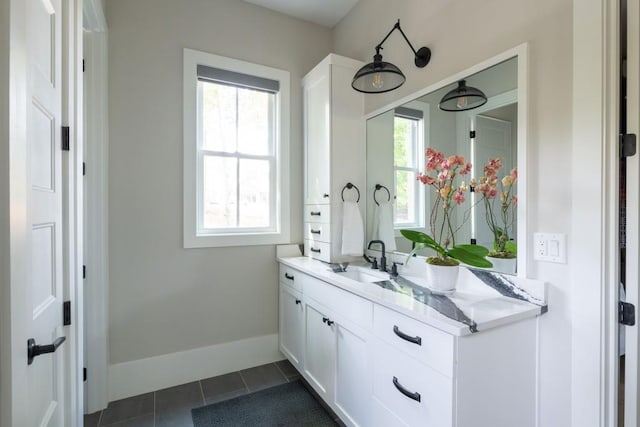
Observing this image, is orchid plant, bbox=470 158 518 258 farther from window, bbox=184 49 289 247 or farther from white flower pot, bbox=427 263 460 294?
window, bbox=184 49 289 247

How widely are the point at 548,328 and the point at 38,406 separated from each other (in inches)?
72.5

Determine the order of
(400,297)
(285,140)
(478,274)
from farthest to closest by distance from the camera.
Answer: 1. (285,140)
2. (478,274)
3. (400,297)

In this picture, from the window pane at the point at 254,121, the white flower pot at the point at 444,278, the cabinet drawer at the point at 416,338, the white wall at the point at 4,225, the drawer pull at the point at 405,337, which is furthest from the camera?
the window pane at the point at 254,121

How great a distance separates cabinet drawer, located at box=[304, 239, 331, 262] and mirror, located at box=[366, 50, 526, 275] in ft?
1.11

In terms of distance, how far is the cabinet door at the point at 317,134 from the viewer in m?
2.32

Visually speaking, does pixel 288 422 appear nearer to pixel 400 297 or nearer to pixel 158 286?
pixel 400 297

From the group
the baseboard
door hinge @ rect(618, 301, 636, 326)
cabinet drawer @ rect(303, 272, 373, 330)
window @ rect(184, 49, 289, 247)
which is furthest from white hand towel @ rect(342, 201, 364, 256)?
door hinge @ rect(618, 301, 636, 326)

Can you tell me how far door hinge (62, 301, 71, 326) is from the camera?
1.16m

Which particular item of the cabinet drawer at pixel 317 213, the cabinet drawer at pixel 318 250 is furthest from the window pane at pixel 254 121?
the cabinet drawer at pixel 318 250

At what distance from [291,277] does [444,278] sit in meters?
1.23

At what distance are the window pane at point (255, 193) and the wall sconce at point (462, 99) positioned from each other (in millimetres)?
1488

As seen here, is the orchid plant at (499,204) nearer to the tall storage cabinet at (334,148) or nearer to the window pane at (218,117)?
the tall storage cabinet at (334,148)

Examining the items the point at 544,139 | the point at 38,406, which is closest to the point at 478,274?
the point at 544,139

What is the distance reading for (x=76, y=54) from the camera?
1295mm
